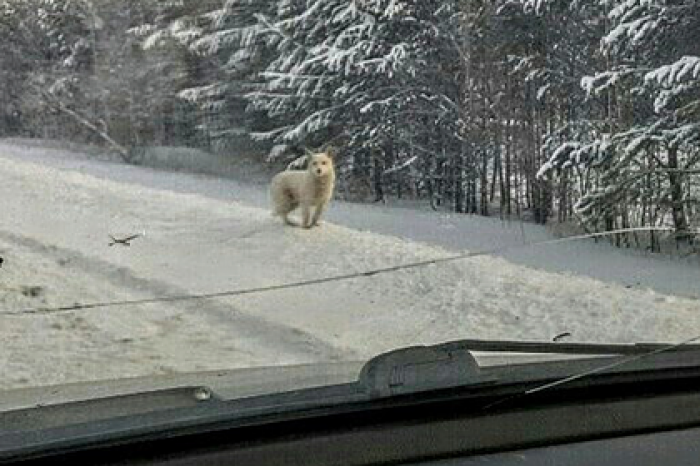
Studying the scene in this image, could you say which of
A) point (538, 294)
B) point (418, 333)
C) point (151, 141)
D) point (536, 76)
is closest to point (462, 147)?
point (536, 76)

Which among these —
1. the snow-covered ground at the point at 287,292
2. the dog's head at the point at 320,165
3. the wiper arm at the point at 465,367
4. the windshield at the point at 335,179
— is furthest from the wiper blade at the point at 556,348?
the dog's head at the point at 320,165

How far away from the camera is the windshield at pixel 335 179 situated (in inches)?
210

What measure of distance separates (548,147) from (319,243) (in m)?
3.77

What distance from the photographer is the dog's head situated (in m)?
9.27

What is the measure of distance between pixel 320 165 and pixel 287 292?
12.0ft

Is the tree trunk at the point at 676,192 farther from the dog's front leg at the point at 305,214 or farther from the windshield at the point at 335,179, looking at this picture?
the dog's front leg at the point at 305,214

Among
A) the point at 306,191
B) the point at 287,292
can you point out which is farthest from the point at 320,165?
the point at 287,292

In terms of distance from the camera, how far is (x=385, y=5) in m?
12.4

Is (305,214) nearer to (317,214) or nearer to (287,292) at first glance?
(317,214)

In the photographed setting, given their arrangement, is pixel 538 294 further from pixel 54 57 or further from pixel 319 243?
pixel 54 57

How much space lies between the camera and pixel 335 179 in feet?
32.7

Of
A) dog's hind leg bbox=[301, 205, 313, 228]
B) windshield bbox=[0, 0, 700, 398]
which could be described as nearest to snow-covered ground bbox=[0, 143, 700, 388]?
windshield bbox=[0, 0, 700, 398]

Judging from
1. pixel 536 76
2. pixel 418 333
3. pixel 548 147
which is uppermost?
pixel 536 76

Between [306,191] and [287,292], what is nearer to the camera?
[287,292]
